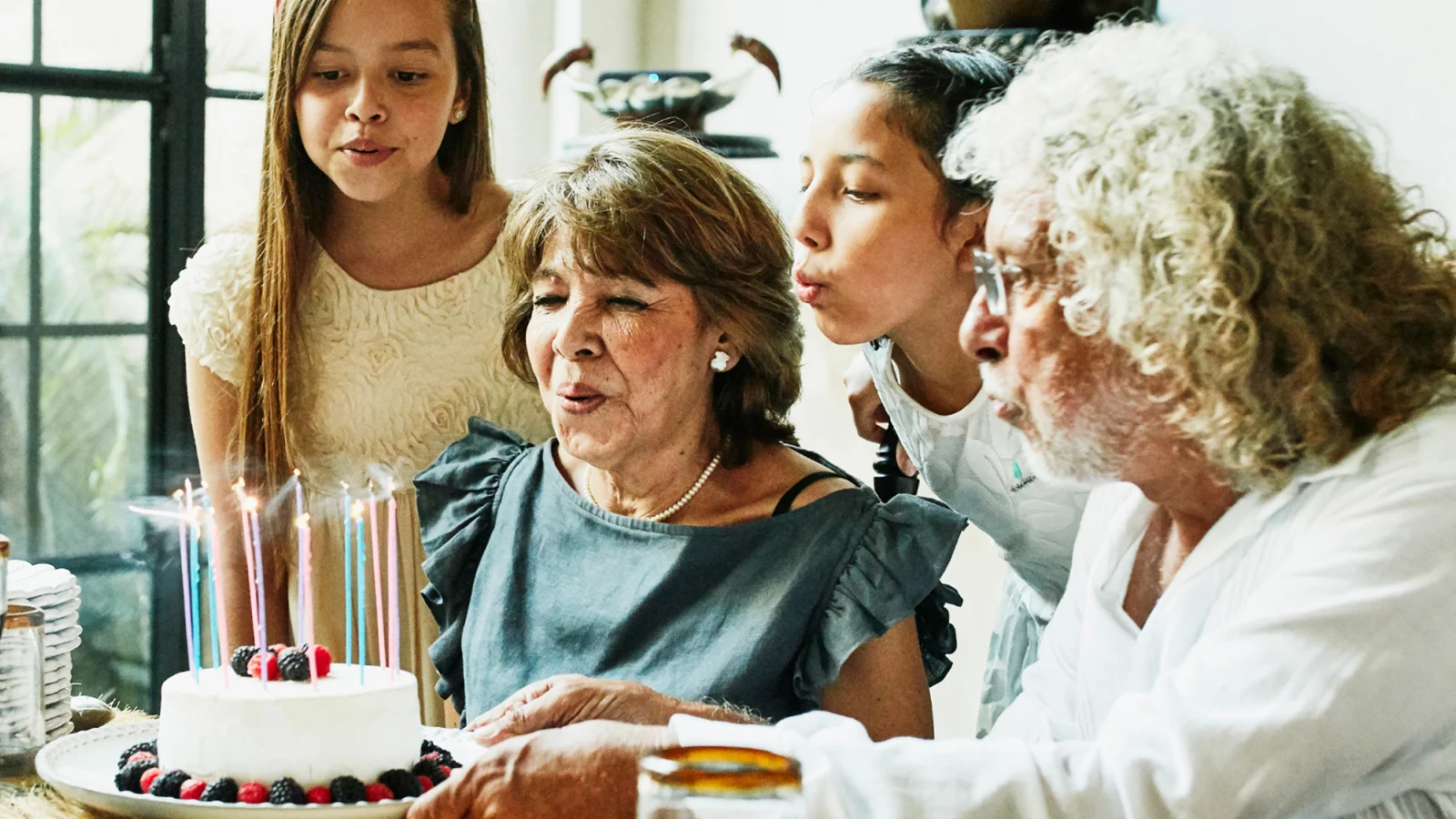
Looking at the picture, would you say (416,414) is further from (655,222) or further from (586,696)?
(586,696)

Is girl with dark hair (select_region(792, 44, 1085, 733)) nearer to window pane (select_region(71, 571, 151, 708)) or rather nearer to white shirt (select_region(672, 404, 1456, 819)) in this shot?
white shirt (select_region(672, 404, 1456, 819))

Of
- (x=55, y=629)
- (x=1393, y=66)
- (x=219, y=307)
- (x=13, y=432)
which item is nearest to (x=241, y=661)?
(x=55, y=629)

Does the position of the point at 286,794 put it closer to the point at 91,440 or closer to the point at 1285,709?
the point at 1285,709

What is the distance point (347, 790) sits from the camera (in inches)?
56.5

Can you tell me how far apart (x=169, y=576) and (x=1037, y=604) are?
248 cm

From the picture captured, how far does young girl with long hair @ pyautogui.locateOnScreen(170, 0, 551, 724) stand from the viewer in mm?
2291

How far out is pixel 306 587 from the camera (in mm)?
1656

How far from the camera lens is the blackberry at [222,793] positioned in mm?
1412

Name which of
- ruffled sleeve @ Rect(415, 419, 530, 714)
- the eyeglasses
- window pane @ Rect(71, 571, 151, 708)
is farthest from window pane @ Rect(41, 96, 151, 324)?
the eyeglasses

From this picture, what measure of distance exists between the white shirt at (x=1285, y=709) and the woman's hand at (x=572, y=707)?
39cm

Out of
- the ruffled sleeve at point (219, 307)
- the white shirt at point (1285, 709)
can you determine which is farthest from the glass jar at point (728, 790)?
the ruffled sleeve at point (219, 307)

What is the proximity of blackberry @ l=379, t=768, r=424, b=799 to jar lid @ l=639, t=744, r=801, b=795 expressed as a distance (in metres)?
0.77

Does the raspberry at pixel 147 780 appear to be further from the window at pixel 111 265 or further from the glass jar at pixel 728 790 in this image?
the window at pixel 111 265

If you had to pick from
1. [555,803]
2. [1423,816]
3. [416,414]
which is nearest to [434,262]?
[416,414]
